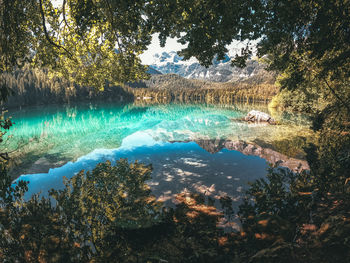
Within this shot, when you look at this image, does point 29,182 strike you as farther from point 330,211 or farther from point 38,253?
point 330,211

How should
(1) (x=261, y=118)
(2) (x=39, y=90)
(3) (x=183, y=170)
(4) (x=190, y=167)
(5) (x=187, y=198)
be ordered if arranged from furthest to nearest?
1. (2) (x=39, y=90)
2. (1) (x=261, y=118)
3. (4) (x=190, y=167)
4. (3) (x=183, y=170)
5. (5) (x=187, y=198)

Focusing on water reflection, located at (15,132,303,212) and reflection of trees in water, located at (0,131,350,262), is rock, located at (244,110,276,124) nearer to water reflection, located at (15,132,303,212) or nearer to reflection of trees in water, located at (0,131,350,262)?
water reflection, located at (15,132,303,212)

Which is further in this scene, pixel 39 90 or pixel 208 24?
pixel 39 90

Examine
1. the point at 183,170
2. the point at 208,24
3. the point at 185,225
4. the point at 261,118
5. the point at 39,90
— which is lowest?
the point at 183,170

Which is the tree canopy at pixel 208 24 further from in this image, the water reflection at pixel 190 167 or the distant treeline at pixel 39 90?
the distant treeline at pixel 39 90

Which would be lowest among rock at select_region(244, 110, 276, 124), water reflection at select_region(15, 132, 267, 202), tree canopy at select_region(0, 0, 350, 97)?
water reflection at select_region(15, 132, 267, 202)

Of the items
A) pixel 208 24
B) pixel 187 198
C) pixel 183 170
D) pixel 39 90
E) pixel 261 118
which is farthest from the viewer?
pixel 39 90

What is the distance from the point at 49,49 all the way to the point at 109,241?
9.53 m

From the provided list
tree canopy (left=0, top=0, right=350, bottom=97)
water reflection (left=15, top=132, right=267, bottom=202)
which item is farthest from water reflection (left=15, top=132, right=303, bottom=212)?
tree canopy (left=0, top=0, right=350, bottom=97)

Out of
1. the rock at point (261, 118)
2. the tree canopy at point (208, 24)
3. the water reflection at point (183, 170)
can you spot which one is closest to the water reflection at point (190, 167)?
the water reflection at point (183, 170)

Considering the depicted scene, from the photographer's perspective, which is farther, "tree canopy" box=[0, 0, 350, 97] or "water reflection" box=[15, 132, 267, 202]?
"water reflection" box=[15, 132, 267, 202]

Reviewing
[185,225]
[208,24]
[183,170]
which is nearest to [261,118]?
[183,170]

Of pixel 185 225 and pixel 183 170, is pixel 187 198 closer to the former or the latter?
pixel 185 225

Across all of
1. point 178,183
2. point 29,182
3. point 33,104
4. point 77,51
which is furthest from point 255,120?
point 33,104
